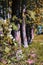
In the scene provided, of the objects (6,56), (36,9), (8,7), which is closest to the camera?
(6,56)

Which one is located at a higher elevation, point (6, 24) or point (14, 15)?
point (6, 24)

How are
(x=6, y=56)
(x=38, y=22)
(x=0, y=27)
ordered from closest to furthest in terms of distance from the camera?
1. (x=0, y=27)
2. (x=6, y=56)
3. (x=38, y=22)

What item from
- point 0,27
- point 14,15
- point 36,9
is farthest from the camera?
point 36,9

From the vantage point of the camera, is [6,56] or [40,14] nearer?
[6,56]

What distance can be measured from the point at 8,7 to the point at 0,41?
8088 mm

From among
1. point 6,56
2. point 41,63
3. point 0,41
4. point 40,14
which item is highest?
point 0,41

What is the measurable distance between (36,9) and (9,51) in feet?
42.7

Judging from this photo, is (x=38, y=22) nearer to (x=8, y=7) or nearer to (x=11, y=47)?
(x=8, y=7)

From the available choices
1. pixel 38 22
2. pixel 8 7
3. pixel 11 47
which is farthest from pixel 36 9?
pixel 11 47

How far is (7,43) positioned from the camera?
7711 mm

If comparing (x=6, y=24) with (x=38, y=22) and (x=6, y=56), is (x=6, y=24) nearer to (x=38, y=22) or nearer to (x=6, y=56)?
(x=6, y=56)

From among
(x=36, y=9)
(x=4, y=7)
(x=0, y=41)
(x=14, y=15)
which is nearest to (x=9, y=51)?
(x=0, y=41)

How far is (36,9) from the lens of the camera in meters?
20.8

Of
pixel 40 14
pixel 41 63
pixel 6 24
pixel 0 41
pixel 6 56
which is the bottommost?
pixel 41 63
